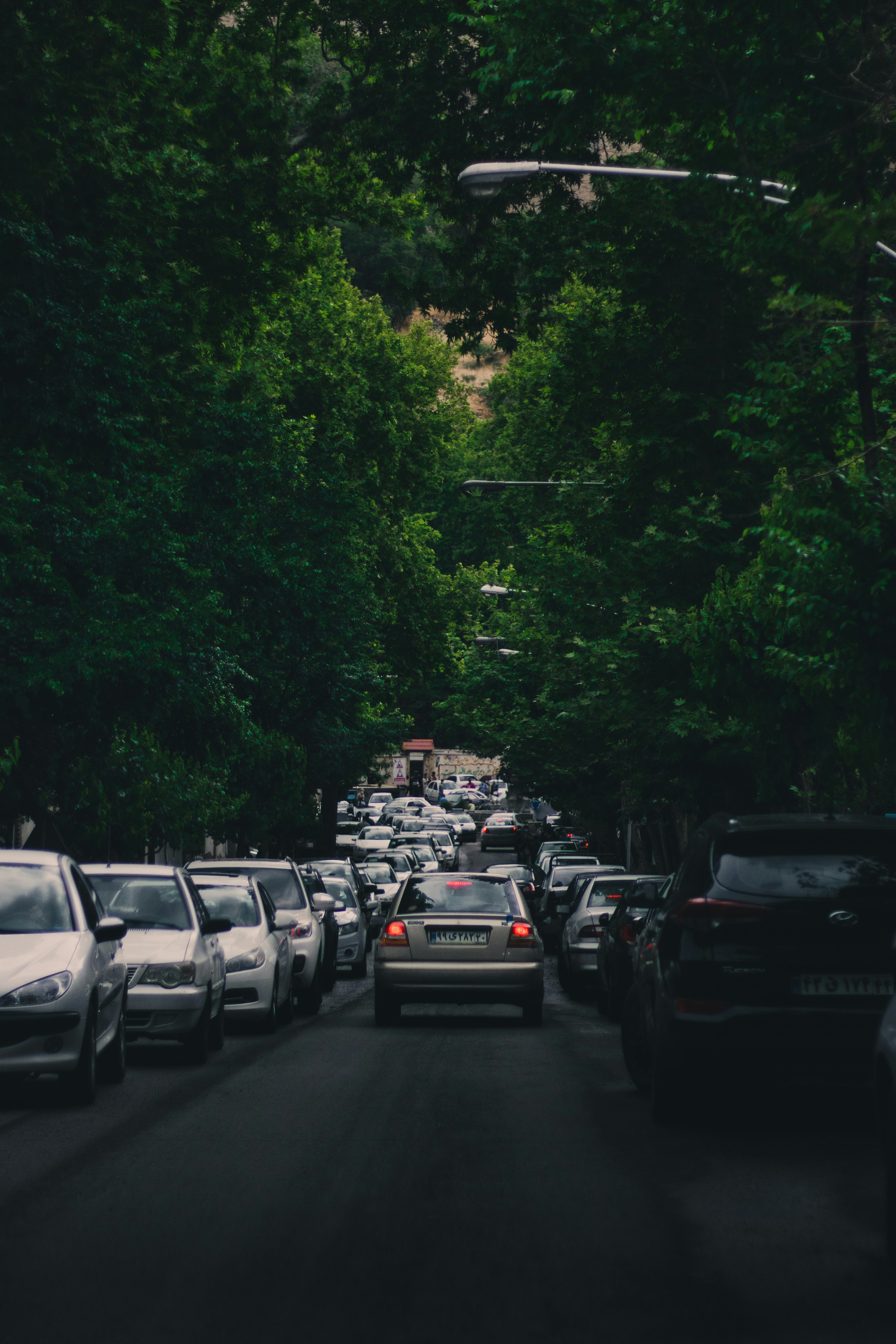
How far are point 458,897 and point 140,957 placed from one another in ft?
16.2

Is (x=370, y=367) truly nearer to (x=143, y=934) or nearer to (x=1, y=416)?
(x=1, y=416)

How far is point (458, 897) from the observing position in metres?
18.3

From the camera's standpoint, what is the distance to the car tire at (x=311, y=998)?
2000 centimetres

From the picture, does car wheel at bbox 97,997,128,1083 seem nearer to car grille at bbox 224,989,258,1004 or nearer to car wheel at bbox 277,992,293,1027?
car grille at bbox 224,989,258,1004

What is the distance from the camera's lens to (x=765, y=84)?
12.3 metres

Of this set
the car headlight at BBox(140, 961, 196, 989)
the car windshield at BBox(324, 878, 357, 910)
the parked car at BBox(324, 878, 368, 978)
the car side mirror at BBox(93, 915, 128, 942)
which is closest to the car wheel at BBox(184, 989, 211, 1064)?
the car headlight at BBox(140, 961, 196, 989)

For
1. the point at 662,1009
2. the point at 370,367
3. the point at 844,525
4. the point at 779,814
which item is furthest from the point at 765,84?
the point at 370,367

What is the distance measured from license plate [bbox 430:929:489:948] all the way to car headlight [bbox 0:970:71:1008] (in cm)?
741

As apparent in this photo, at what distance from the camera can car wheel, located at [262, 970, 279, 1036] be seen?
17.0 metres

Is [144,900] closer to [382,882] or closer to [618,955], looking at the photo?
[618,955]

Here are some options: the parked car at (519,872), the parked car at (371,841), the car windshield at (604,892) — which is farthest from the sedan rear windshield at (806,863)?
the parked car at (371,841)

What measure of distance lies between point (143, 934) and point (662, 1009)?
230 inches

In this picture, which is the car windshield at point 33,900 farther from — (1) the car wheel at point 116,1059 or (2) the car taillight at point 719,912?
(2) the car taillight at point 719,912

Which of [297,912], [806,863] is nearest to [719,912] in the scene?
[806,863]
